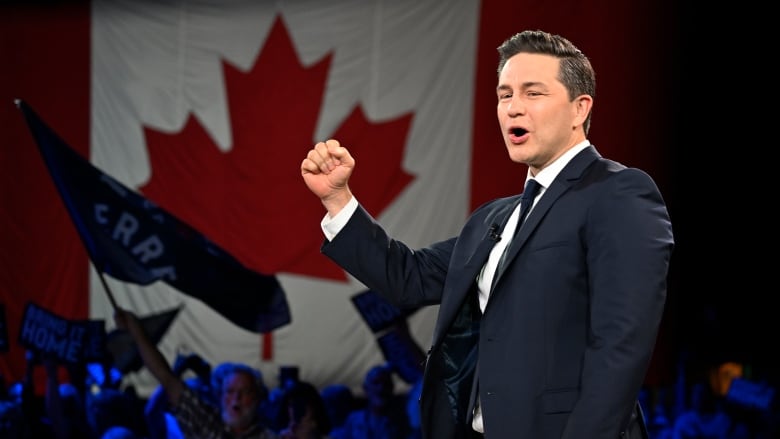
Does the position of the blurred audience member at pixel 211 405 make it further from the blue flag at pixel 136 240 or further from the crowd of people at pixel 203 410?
the blue flag at pixel 136 240

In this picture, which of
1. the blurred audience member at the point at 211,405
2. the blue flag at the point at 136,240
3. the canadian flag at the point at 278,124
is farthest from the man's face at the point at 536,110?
the canadian flag at the point at 278,124

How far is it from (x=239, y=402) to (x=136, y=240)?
1270mm

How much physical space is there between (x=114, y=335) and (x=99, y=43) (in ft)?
11.5

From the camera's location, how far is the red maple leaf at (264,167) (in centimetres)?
771

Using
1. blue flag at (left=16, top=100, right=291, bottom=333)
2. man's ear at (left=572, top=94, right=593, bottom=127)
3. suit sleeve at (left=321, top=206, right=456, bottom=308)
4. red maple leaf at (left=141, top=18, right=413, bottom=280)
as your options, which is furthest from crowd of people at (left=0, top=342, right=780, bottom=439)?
red maple leaf at (left=141, top=18, right=413, bottom=280)

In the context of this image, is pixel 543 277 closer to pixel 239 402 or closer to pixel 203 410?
pixel 203 410

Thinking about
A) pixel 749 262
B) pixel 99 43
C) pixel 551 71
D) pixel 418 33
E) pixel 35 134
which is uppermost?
pixel 99 43

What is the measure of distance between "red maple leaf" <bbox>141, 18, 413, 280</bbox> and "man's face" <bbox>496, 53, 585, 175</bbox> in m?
5.95

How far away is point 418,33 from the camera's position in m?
7.35

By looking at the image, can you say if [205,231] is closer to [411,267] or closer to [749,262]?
[749,262]

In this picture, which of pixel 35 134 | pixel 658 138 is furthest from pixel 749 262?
pixel 35 134

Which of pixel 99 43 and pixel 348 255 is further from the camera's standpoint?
pixel 99 43

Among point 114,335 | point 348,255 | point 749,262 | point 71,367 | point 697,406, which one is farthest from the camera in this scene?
point 749,262

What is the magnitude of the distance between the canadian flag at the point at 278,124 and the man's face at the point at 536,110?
5266 mm
